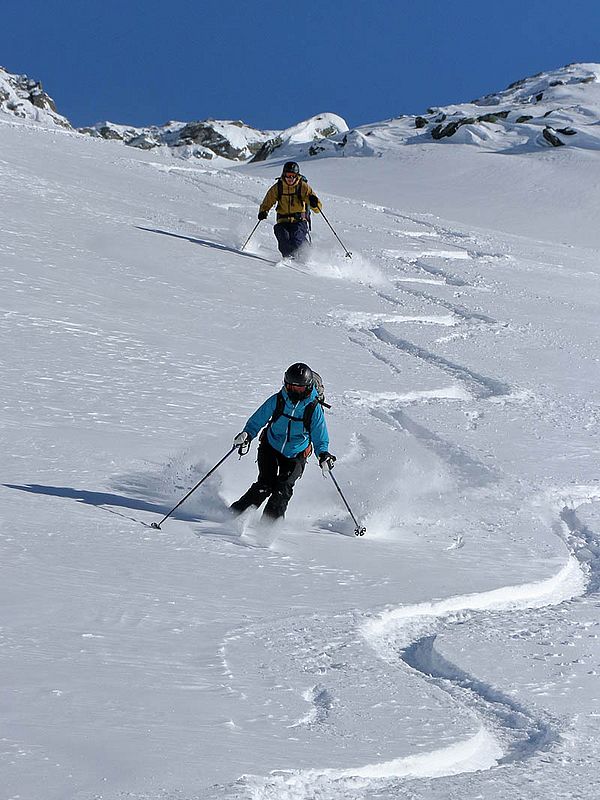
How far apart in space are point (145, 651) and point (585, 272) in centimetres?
1719

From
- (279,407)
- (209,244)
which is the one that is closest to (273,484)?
(279,407)

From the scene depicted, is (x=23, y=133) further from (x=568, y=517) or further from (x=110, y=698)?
(x=110, y=698)

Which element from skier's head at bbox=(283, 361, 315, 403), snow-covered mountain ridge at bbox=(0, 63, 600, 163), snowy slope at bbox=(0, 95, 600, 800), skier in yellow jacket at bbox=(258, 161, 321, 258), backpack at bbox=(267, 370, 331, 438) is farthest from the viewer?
snow-covered mountain ridge at bbox=(0, 63, 600, 163)

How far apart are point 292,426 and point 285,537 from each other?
0.72 metres

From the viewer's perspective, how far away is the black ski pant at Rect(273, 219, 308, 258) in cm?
1534

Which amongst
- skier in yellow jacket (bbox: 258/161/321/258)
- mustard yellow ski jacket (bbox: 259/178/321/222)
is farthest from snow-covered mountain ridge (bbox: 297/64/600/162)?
mustard yellow ski jacket (bbox: 259/178/321/222)

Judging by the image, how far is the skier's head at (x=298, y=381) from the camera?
6.34 meters

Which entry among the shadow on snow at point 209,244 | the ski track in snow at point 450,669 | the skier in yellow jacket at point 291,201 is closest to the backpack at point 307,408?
the ski track in snow at point 450,669

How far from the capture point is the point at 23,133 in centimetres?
2597

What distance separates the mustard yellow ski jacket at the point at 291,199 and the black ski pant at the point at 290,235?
9.9 inches

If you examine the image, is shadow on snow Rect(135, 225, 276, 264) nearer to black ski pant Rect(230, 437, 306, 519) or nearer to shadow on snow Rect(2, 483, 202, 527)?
black ski pant Rect(230, 437, 306, 519)

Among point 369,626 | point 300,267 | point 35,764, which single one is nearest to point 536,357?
point 300,267

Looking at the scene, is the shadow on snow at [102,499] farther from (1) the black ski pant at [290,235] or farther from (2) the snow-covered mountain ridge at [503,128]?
(2) the snow-covered mountain ridge at [503,128]

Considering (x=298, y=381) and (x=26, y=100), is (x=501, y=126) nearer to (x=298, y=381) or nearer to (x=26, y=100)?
(x=298, y=381)
